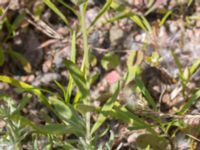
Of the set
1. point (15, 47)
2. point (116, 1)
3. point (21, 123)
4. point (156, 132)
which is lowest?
point (156, 132)

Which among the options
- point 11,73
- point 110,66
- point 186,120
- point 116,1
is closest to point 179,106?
point 186,120

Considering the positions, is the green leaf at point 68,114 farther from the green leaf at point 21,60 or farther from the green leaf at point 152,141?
the green leaf at point 21,60

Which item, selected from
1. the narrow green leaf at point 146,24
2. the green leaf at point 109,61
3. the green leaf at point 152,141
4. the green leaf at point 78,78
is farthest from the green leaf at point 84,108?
the narrow green leaf at point 146,24

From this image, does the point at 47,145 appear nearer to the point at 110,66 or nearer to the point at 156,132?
the point at 156,132

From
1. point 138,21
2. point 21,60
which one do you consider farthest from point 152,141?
point 21,60

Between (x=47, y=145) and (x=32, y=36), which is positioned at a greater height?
(x=32, y=36)

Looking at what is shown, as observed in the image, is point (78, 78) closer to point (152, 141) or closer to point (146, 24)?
point (152, 141)
